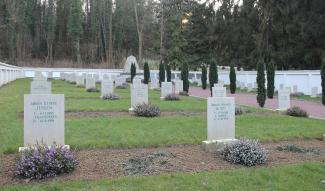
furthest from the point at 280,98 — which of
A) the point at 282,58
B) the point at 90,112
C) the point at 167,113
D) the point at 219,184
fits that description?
the point at 282,58

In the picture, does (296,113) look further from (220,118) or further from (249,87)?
(249,87)

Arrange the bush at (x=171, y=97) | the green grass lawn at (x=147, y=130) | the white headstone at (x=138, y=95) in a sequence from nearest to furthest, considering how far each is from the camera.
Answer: the green grass lawn at (x=147, y=130)
the white headstone at (x=138, y=95)
the bush at (x=171, y=97)

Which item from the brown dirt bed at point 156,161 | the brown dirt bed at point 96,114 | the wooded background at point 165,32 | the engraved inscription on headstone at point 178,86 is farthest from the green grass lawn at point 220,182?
the wooded background at point 165,32

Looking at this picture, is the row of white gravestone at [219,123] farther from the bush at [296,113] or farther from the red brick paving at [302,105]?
the red brick paving at [302,105]

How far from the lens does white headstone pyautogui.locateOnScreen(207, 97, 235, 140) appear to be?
8.97 metres

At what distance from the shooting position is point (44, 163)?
6543 mm

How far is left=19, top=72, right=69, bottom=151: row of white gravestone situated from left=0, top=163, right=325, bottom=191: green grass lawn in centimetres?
156

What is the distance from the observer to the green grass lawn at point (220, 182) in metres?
6.12

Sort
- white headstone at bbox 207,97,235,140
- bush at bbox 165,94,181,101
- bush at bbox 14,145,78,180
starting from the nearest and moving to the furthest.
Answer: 1. bush at bbox 14,145,78,180
2. white headstone at bbox 207,97,235,140
3. bush at bbox 165,94,181,101

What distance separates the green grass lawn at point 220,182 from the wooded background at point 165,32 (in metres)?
25.9

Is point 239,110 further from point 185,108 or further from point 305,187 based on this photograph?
point 305,187

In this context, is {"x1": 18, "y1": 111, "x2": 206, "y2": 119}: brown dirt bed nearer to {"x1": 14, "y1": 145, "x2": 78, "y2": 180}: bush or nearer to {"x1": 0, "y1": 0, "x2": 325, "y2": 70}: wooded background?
{"x1": 14, "y1": 145, "x2": 78, "y2": 180}: bush

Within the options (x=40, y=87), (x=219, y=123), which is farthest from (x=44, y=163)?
(x=40, y=87)

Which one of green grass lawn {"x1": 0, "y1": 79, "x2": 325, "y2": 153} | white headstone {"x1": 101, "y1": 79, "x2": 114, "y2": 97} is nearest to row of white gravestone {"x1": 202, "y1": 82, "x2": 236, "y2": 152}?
green grass lawn {"x1": 0, "y1": 79, "x2": 325, "y2": 153}
